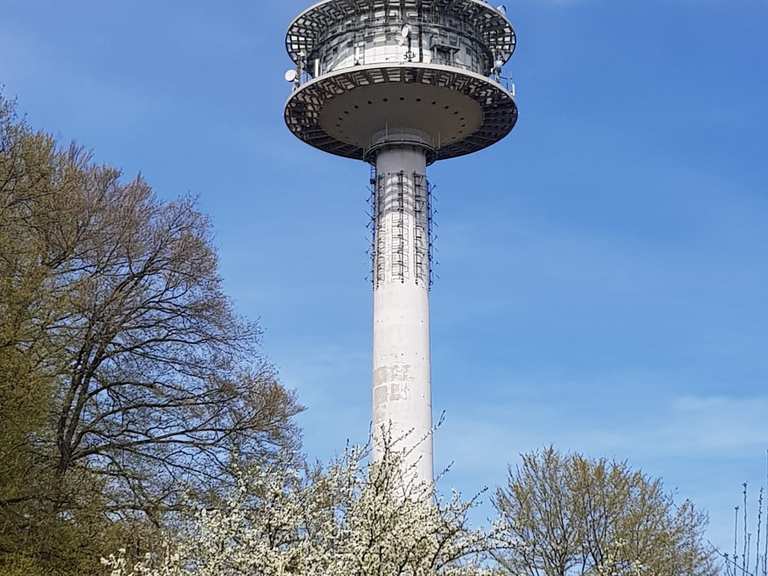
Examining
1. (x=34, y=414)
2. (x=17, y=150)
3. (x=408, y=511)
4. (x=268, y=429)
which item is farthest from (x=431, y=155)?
(x=408, y=511)

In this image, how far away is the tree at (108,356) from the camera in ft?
67.7

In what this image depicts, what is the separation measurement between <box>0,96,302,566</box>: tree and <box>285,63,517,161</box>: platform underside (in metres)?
12.1

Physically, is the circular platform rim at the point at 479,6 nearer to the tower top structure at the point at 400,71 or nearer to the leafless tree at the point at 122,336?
the tower top structure at the point at 400,71

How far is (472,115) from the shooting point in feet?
128

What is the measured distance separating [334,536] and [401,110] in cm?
2507

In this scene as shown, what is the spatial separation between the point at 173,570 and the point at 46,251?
11355 millimetres

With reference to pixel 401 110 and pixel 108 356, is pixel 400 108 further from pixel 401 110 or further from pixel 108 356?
pixel 108 356

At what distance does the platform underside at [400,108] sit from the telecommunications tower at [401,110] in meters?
0.04

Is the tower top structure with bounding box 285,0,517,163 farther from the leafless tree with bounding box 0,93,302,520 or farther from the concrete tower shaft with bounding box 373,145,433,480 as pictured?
the leafless tree with bounding box 0,93,302,520

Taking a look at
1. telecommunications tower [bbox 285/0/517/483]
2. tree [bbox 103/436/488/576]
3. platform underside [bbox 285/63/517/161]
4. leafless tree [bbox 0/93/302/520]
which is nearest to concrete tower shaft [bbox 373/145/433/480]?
telecommunications tower [bbox 285/0/517/483]

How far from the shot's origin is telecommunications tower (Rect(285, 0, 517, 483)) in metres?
35.2

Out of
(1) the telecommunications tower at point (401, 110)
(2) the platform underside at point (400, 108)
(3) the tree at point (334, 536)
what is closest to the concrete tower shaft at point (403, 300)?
(1) the telecommunications tower at point (401, 110)

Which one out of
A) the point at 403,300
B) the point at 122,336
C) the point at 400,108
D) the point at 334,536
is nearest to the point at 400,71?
the point at 400,108

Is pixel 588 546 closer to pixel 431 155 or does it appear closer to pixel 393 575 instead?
pixel 431 155
